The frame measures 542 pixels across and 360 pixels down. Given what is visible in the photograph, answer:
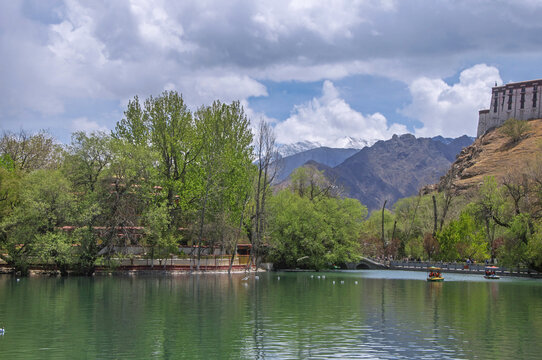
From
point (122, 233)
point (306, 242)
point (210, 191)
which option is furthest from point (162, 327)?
point (306, 242)

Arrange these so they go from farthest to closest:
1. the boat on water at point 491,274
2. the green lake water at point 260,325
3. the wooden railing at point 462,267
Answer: the wooden railing at point 462,267 → the boat on water at point 491,274 → the green lake water at point 260,325

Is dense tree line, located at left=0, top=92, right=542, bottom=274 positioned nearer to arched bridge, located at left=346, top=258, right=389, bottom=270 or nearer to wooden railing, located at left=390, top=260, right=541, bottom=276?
wooden railing, located at left=390, top=260, right=541, bottom=276

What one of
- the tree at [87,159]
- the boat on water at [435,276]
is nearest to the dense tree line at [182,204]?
the tree at [87,159]

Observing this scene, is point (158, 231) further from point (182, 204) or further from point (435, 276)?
point (435, 276)

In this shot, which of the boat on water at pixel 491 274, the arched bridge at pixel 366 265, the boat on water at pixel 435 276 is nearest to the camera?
the boat on water at pixel 435 276

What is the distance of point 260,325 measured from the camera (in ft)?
97.9

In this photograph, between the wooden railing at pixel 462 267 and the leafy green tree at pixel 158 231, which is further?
the wooden railing at pixel 462 267

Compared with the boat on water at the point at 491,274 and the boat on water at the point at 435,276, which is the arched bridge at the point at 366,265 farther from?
the boat on water at the point at 435,276

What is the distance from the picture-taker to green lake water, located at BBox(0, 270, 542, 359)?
2277cm

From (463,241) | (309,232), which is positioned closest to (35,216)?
(309,232)

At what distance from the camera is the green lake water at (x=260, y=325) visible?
22766 mm

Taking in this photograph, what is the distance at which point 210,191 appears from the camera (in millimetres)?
76812

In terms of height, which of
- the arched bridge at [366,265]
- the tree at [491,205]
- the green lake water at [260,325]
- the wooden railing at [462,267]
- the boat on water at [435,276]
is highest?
the tree at [491,205]

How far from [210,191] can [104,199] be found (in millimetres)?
14660
